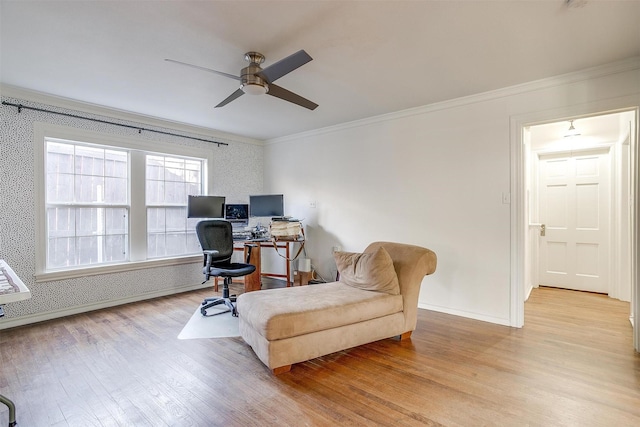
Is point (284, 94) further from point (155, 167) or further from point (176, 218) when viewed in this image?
point (176, 218)

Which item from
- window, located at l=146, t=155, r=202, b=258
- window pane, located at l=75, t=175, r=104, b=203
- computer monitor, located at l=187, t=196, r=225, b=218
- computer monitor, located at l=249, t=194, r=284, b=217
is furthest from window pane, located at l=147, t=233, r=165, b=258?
computer monitor, located at l=249, t=194, r=284, b=217

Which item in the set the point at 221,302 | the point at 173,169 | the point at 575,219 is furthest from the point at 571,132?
the point at 173,169

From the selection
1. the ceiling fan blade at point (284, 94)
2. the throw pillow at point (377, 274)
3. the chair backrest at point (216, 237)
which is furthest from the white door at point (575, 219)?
the chair backrest at point (216, 237)

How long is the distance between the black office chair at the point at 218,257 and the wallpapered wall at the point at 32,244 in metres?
1.03

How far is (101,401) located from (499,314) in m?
3.51

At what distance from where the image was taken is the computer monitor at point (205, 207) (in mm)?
4477

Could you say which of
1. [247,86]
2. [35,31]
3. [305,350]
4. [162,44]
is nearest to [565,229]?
[305,350]

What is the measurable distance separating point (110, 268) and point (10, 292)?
8.67 ft

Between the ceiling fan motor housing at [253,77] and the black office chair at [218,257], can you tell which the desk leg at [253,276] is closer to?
the black office chair at [218,257]

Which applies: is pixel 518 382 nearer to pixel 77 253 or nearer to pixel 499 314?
pixel 499 314

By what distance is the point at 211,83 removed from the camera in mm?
3020

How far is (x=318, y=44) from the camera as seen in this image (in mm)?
2334

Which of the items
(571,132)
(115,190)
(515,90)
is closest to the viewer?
(515,90)

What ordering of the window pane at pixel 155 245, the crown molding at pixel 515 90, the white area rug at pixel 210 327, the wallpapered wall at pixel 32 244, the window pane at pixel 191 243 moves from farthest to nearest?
the window pane at pixel 191 243 < the window pane at pixel 155 245 < the wallpapered wall at pixel 32 244 < the white area rug at pixel 210 327 < the crown molding at pixel 515 90
